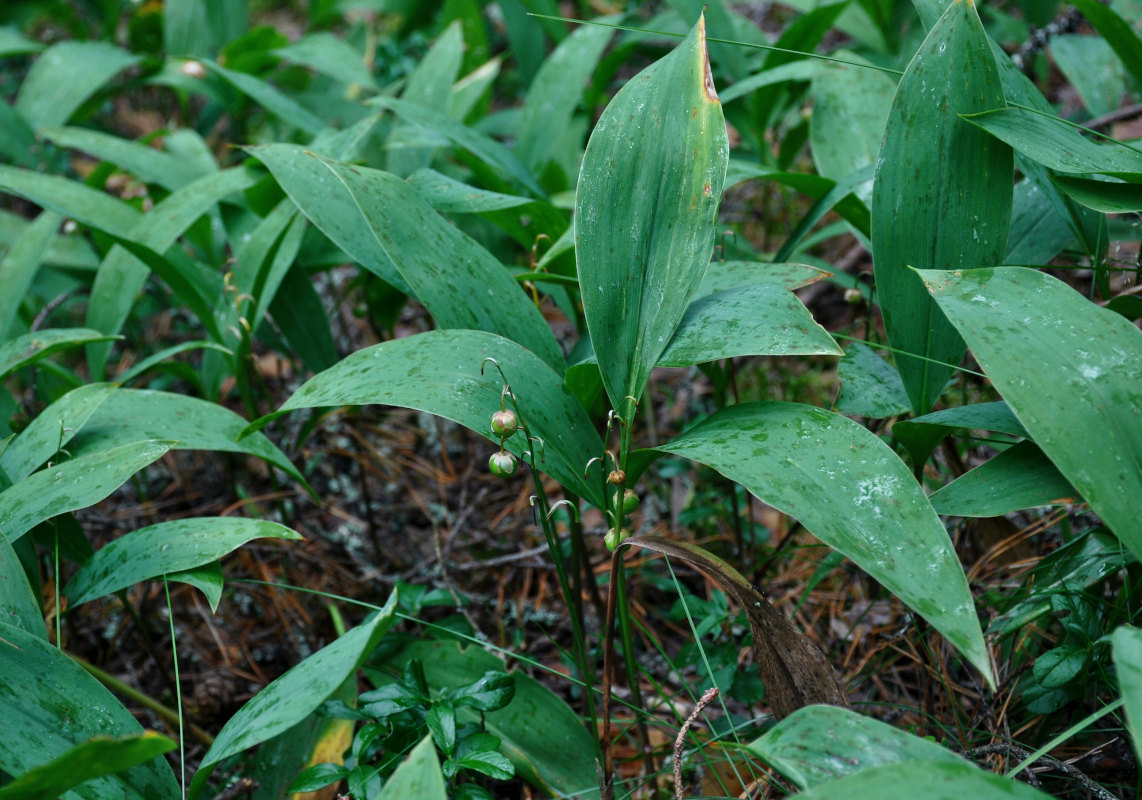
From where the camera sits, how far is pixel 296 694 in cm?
89

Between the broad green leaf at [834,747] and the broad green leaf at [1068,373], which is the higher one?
the broad green leaf at [1068,373]

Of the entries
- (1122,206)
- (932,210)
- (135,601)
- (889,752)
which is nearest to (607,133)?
(932,210)

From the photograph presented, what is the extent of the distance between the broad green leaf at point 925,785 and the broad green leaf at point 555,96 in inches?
61.7

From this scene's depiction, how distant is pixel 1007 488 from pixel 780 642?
0.33m

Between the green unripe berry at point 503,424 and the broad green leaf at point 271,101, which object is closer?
the green unripe berry at point 503,424

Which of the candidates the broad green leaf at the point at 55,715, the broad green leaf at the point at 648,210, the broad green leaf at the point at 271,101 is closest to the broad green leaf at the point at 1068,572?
the broad green leaf at the point at 648,210

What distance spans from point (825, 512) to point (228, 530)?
0.80 m

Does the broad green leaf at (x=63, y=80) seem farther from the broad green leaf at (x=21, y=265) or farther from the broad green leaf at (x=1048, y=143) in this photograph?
the broad green leaf at (x=1048, y=143)

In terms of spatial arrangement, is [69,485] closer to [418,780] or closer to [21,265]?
[418,780]

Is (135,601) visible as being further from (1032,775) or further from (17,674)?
(1032,775)

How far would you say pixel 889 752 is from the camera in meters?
0.76

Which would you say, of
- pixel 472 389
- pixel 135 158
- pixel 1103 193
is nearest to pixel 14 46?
pixel 135 158

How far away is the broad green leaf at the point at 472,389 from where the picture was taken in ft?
3.28

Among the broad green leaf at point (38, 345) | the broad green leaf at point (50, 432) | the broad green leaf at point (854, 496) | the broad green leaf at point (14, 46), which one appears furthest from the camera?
the broad green leaf at point (14, 46)
